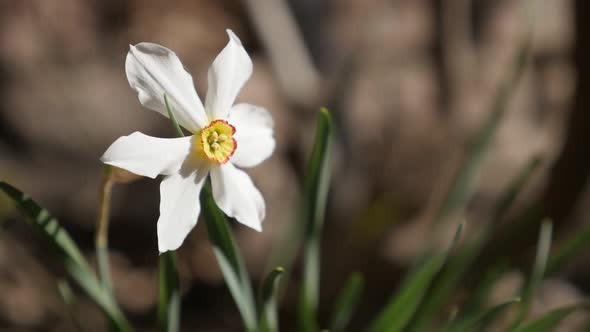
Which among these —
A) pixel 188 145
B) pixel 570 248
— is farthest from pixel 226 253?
pixel 570 248

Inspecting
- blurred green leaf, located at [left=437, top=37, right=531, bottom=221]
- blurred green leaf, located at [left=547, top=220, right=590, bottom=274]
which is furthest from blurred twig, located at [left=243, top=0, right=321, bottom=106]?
blurred green leaf, located at [left=547, top=220, right=590, bottom=274]

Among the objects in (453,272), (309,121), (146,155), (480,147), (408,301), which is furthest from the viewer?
(309,121)

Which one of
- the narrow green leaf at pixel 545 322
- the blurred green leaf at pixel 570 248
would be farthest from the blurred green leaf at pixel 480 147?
the narrow green leaf at pixel 545 322

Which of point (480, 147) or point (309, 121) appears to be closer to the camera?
point (480, 147)

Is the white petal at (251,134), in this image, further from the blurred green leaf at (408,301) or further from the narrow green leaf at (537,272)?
the narrow green leaf at (537,272)

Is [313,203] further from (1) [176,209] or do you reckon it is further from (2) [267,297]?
(1) [176,209]

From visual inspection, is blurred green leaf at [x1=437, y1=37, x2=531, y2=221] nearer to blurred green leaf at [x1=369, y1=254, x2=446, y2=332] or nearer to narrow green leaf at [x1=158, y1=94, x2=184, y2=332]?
blurred green leaf at [x1=369, y1=254, x2=446, y2=332]

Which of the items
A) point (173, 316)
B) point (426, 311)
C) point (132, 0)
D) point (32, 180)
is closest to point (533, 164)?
point (426, 311)
